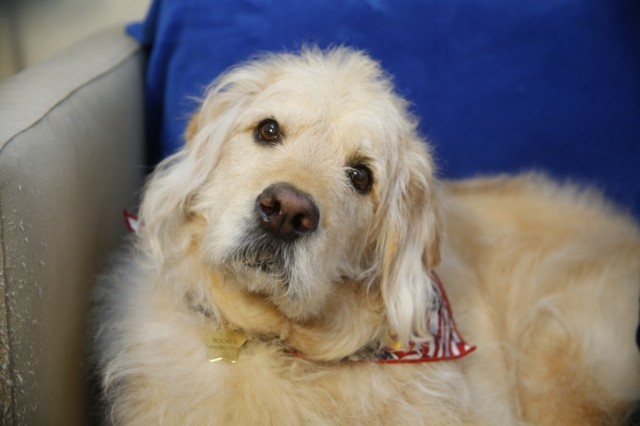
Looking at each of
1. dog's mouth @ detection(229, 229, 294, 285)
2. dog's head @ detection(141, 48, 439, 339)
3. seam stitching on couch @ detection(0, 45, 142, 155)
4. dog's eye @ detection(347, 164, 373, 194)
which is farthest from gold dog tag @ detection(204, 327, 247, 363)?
seam stitching on couch @ detection(0, 45, 142, 155)

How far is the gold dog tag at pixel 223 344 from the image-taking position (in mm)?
1382

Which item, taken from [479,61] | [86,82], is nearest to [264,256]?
[86,82]

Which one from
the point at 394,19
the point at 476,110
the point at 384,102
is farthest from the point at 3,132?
the point at 476,110

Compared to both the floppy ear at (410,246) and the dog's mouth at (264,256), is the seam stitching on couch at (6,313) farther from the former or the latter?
the floppy ear at (410,246)

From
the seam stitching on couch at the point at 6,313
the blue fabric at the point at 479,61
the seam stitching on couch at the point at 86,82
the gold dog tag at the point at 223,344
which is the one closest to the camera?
the seam stitching on couch at the point at 6,313

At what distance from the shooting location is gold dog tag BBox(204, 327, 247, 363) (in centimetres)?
138

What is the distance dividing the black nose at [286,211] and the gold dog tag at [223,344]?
354 millimetres

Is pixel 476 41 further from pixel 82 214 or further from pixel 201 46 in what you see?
pixel 82 214

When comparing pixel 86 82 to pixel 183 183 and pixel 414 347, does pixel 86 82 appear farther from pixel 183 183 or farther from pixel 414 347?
pixel 414 347

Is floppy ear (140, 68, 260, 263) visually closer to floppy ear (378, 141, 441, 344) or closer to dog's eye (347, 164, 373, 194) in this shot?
dog's eye (347, 164, 373, 194)

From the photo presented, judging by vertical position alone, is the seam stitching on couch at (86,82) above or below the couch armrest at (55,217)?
above

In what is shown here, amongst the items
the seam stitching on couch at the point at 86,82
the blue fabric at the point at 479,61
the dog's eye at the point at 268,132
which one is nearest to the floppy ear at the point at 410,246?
the dog's eye at the point at 268,132

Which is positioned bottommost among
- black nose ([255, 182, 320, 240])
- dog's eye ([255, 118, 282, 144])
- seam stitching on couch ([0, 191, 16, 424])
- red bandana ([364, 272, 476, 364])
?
red bandana ([364, 272, 476, 364])

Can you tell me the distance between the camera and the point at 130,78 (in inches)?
83.7
